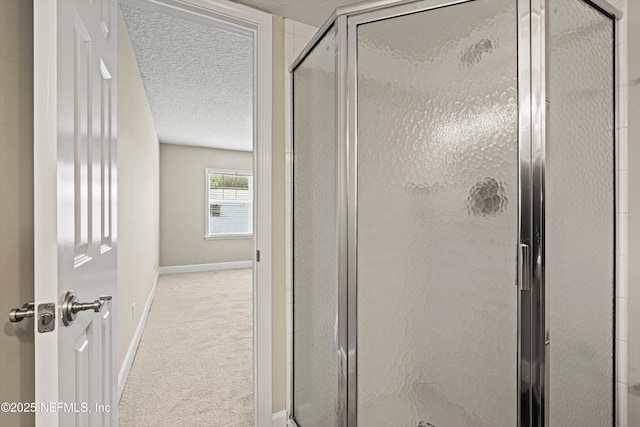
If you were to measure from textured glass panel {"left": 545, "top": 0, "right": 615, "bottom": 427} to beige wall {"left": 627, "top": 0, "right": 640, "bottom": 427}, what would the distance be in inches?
3.0

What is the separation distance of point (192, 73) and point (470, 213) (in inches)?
112

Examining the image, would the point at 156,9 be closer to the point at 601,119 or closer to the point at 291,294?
the point at 291,294

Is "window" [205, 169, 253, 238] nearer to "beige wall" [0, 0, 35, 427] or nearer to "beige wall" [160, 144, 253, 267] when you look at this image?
"beige wall" [160, 144, 253, 267]

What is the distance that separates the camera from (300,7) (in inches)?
69.8

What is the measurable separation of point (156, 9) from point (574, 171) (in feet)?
6.41

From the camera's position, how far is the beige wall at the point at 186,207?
246 inches

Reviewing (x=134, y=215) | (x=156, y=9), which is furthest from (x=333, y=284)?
(x=134, y=215)

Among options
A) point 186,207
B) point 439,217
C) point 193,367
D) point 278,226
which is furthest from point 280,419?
point 186,207

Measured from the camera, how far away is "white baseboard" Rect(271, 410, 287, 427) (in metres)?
1.84

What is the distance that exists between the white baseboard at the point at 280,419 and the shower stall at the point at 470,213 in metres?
0.56

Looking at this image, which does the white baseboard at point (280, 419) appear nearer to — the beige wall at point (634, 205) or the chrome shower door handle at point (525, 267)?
→ the chrome shower door handle at point (525, 267)

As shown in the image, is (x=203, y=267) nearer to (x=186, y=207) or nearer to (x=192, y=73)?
(x=186, y=207)

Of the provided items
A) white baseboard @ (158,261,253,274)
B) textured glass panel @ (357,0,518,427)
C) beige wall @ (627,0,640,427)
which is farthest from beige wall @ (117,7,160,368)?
white baseboard @ (158,261,253,274)

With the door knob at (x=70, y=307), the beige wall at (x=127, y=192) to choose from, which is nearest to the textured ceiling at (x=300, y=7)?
the beige wall at (x=127, y=192)
